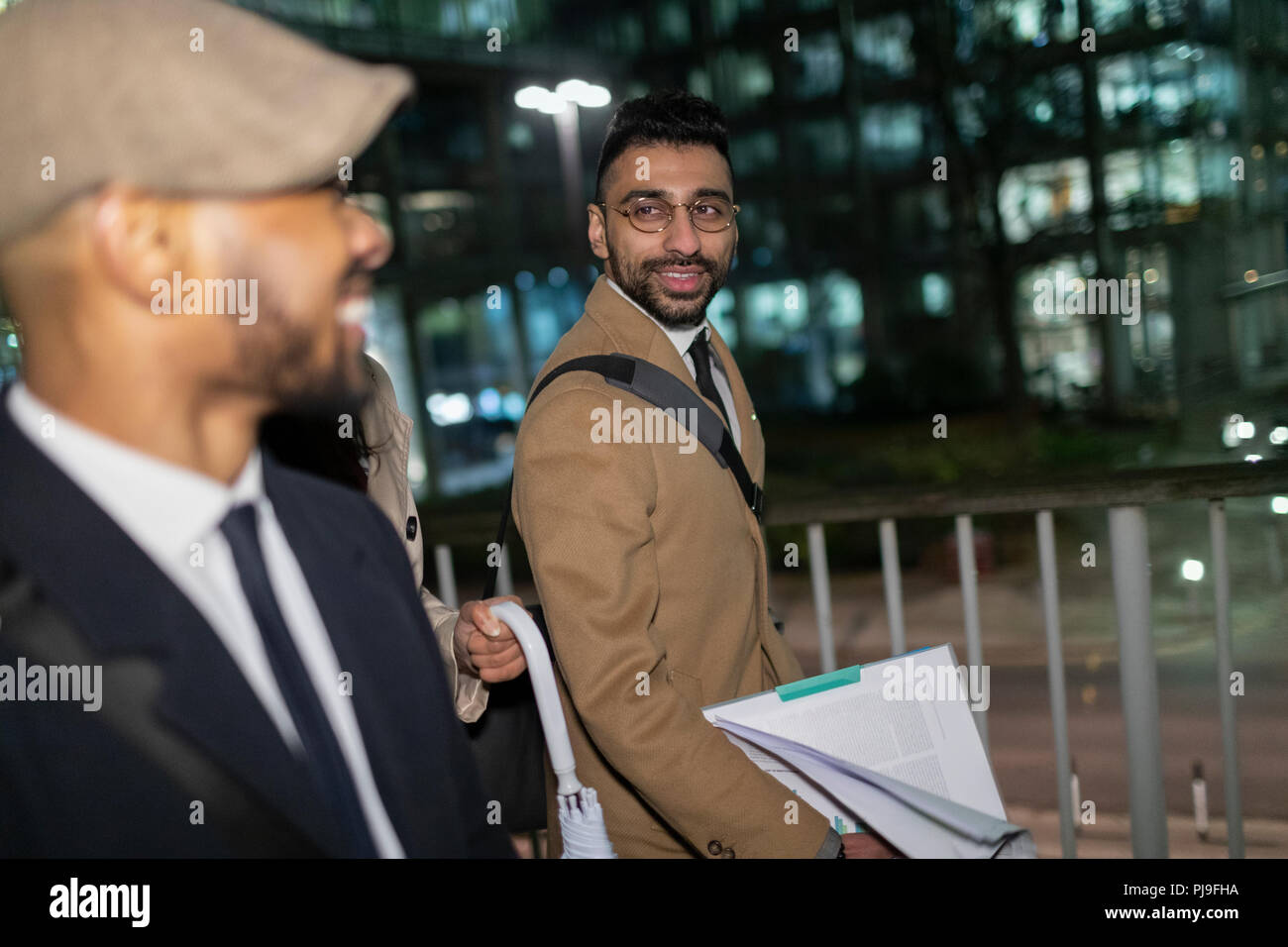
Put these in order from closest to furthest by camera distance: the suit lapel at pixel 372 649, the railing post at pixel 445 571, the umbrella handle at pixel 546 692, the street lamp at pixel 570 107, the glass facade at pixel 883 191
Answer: the suit lapel at pixel 372 649
the umbrella handle at pixel 546 692
the railing post at pixel 445 571
the street lamp at pixel 570 107
the glass facade at pixel 883 191

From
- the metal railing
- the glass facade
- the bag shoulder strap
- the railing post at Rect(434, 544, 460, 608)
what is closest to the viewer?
the bag shoulder strap

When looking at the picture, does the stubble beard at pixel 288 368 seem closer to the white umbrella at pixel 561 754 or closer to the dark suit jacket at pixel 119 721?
the dark suit jacket at pixel 119 721

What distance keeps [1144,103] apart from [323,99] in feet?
36.2

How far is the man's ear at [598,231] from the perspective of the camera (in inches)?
69.4

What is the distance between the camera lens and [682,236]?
168 cm

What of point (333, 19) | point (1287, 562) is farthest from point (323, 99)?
point (1287, 562)

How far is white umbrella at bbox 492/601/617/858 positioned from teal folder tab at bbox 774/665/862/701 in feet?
1.18

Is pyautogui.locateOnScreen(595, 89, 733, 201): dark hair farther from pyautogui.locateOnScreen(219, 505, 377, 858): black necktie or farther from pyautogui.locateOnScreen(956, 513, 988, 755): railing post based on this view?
pyautogui.locateOnScreen(956, 513, 988, 755): railing post

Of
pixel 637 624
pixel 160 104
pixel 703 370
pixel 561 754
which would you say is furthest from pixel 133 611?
pixel 703 370

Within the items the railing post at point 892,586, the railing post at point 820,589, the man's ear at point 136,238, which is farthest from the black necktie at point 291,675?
the railing post at point 892,586

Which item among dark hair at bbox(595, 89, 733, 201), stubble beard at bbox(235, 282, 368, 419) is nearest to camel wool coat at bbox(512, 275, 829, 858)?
dark hair at bbox(595, 89, 733, 201)

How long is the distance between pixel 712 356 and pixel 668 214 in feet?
1.33

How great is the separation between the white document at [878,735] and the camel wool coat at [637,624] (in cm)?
8

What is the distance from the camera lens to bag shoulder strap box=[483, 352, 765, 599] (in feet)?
5.28
